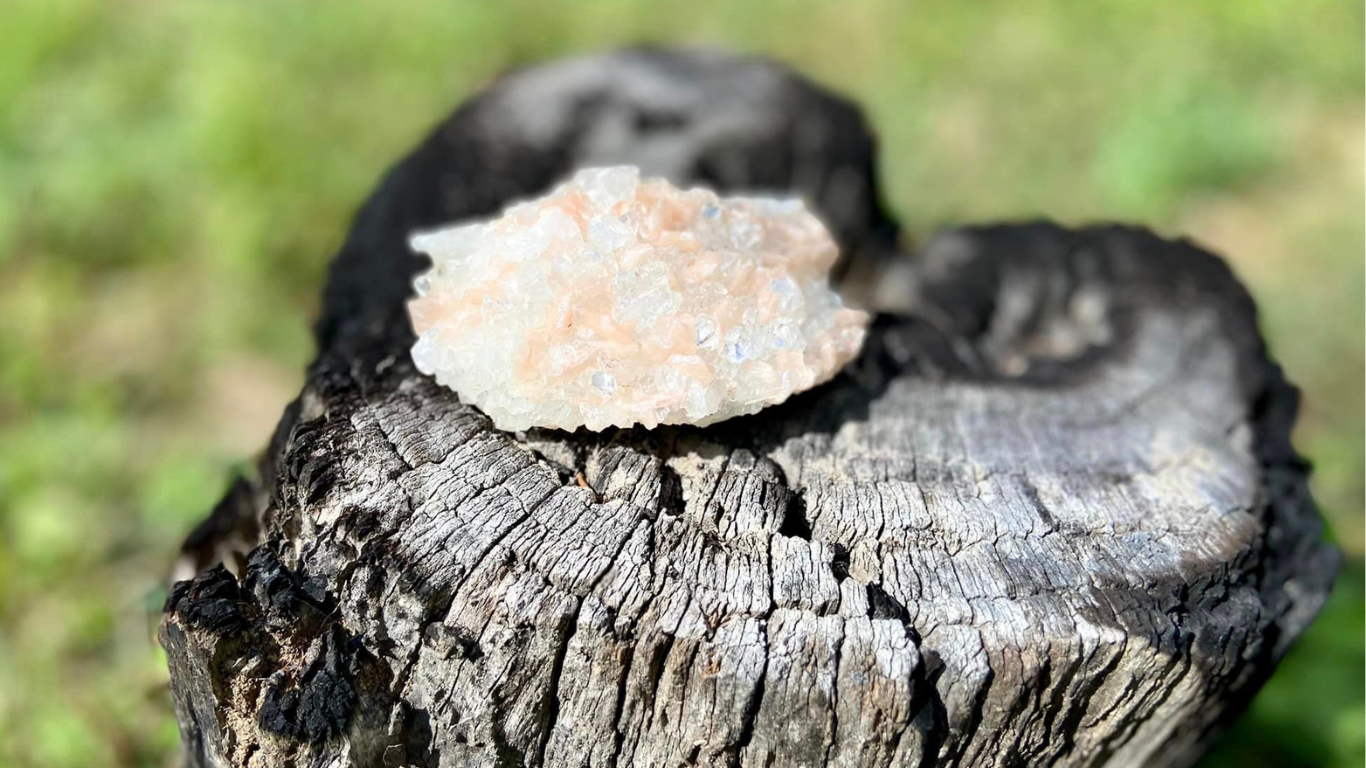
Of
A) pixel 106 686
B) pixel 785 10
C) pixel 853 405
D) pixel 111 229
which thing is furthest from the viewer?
pixel 785 10

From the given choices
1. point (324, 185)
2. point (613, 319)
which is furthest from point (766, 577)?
point (324, 185)

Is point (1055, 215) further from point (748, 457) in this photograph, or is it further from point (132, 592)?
point (132, 592)

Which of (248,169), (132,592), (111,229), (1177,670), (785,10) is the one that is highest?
(785,10)

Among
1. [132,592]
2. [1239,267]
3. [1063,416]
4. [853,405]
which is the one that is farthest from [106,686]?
[1239,267]

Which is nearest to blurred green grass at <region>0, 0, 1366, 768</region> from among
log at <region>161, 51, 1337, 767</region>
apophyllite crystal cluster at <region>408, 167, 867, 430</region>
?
log at <region>161, 51, 1337, 767</region>

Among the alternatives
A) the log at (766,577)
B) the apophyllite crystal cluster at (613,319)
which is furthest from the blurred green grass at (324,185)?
the apophyllite crystal cluster at (613,319)

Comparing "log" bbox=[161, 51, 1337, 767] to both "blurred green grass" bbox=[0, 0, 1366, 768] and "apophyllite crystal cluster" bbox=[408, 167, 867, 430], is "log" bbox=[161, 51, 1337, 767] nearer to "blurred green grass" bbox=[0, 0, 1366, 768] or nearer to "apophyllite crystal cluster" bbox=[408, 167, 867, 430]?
"apophyllite crystal cluster" bbox=[408, 167, 867, 430]

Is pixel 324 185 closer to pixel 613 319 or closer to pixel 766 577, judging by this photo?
pixel 613 319

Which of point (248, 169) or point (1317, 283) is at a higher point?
point (1317, 283)
